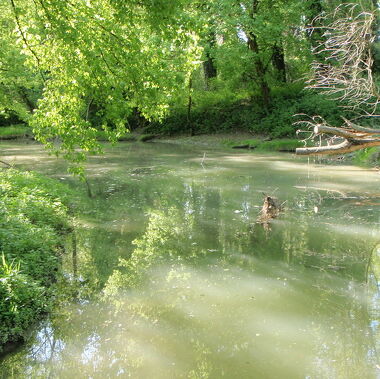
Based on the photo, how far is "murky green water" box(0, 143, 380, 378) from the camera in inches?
182

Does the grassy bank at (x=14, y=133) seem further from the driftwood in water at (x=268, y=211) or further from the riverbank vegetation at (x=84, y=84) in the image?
the driftwood in water at (x=268, y=211)

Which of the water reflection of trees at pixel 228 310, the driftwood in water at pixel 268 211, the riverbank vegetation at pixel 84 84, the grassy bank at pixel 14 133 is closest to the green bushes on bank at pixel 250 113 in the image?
the grassy bank at pixel 14 133

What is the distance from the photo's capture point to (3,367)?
4.49m

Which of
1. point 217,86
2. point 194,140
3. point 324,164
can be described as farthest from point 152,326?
point 217,86

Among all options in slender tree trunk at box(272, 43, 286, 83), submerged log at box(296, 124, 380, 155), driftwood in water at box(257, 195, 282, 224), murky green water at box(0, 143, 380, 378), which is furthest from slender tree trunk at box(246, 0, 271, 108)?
submerged log at box(296, 124, 380, 155)

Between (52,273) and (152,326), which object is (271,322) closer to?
(152,326)

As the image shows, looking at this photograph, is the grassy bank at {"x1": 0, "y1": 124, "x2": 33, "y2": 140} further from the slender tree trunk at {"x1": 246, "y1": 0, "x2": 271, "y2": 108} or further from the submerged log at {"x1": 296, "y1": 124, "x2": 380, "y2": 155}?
the submerged log at {"x1": 296, "y1": 124, "x2": 380, "y2": 155}

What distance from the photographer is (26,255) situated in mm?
6188

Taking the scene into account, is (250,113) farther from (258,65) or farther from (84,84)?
(84,84)

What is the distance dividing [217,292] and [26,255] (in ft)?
8.92

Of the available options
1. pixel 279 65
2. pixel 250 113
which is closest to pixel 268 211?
pixel 250 113

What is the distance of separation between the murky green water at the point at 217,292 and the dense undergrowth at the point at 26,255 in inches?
10.5

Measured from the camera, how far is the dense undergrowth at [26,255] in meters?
4.92

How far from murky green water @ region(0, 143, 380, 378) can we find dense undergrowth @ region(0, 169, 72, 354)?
0.27 metres
